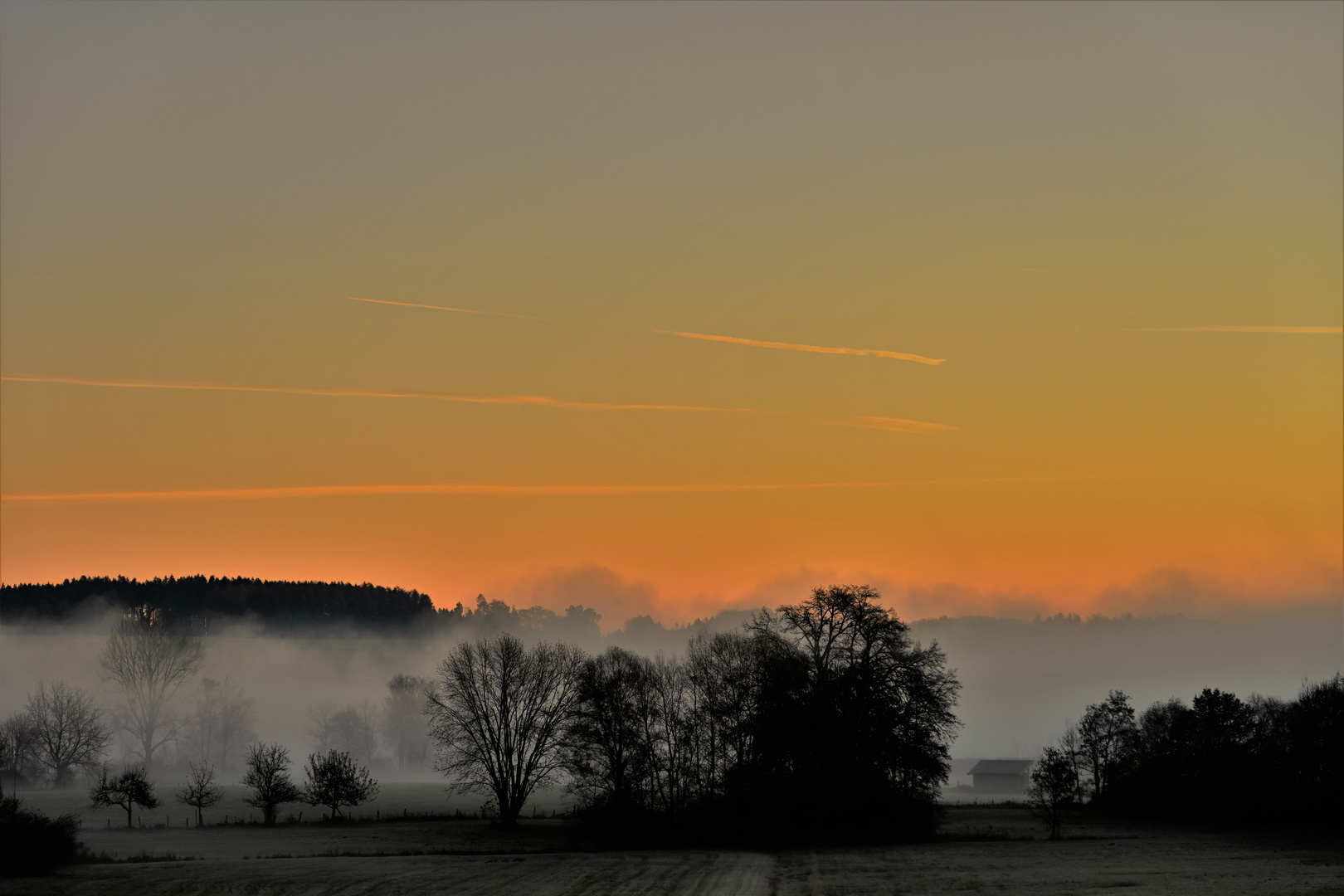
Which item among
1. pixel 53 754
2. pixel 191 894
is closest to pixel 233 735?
pixel 53 754

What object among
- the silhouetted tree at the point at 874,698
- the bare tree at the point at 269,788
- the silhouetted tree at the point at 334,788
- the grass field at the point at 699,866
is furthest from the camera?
the silhouetted tree at the point at 334,788

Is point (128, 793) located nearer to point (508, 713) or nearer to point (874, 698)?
point (508, 713)

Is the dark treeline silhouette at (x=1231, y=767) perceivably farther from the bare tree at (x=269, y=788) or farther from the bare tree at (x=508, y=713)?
the bare tree at (x=269, y=788)

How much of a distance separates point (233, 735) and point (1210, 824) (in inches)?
5349

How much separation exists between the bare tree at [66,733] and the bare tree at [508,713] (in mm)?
65563

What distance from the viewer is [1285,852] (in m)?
60.2

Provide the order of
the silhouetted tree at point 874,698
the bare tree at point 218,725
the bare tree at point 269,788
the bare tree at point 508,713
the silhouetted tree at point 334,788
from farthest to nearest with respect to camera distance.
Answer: the bare tree at point 218,725, the silhouetted tree at point 334,788, the bare tree at point 269,788, the bare tree at point 508,713, the silhouetted tree at point 874,698

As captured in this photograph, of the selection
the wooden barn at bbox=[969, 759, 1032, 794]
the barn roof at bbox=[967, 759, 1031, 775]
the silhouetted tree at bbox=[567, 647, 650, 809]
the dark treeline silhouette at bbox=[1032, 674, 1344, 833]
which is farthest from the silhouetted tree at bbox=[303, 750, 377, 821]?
the barn roof at bbox=[967, 759, 1031, 775]

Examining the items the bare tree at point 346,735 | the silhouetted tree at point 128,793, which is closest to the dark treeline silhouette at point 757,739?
the silhouetted tree at point 128,793

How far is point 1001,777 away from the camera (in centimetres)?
19250

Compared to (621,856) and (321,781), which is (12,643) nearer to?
(321,781)

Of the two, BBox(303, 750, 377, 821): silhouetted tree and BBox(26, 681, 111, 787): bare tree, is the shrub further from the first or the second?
BBox(26, 681, 111, 787): bare tree

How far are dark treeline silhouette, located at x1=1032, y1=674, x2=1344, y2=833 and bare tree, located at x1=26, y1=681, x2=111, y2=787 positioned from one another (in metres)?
104

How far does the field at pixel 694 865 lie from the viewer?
47219 mm
